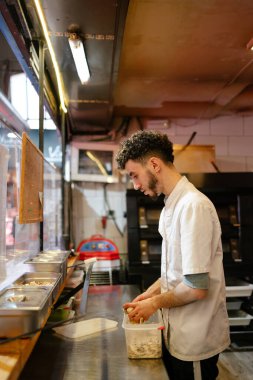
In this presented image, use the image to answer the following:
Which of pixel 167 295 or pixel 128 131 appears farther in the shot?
pixel 128 131

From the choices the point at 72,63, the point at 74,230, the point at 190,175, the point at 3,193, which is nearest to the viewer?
the point at 3,193

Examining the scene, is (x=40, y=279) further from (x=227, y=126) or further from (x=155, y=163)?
(x=227, y=126)

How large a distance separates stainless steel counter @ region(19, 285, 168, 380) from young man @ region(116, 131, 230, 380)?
0.16 metres

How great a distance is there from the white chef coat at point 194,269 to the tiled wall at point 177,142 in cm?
290

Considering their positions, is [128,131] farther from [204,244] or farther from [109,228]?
[204,244]

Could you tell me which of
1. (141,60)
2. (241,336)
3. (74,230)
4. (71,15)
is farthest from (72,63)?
(241,336)

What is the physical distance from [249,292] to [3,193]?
282 centimetres

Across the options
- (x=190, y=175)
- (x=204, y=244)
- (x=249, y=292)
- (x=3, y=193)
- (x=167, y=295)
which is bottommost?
(x=249, y=292)

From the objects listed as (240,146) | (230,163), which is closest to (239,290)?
(230,163)

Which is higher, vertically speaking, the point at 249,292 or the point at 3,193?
the point at 3,193

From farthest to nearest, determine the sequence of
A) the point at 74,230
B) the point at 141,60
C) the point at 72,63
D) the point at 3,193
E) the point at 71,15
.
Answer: the point at 74,230 < the point at 141,60 < the point at 72,63 < the point at 71,15 < the point at 3,193

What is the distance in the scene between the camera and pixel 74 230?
4.37 meters

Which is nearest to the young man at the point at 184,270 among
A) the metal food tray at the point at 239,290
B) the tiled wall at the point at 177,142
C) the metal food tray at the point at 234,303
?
the metal food tray at the point at 239,290

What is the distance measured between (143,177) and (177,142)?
296 centimetres
